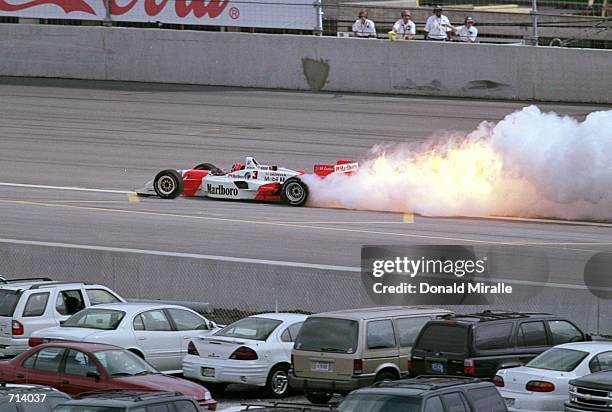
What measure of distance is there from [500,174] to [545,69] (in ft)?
29.8

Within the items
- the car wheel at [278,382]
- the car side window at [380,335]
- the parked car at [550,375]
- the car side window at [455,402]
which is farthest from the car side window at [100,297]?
the car side window at [455,402]

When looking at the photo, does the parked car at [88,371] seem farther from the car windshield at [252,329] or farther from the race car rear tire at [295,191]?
the race car rear tire at [295,191]

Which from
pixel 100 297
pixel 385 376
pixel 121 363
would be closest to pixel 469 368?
pixel 385 376

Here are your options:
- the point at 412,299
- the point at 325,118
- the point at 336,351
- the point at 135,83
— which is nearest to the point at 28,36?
the point at 135,83

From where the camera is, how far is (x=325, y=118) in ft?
107

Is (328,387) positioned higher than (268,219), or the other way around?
(268,219)

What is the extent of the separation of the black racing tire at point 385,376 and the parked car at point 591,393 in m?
2.72

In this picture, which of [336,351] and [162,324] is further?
[162,324]

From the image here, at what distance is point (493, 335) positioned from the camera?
15383 mm

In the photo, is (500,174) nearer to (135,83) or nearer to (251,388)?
(251,388)

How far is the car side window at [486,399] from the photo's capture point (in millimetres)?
11430

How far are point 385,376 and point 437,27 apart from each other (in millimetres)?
19991

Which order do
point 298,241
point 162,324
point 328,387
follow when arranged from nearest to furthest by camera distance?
point 328,387
point 162,324
point 298,241

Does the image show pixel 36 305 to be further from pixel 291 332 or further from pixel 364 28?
pixel 364 28
